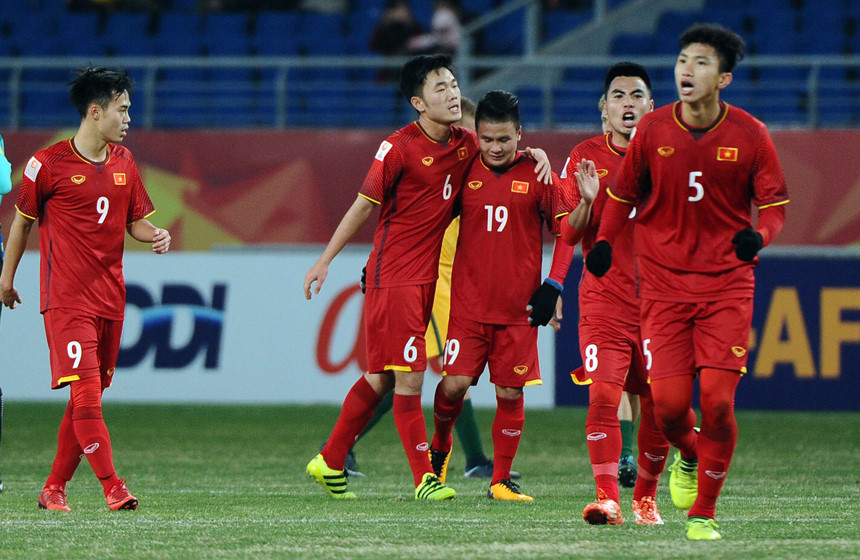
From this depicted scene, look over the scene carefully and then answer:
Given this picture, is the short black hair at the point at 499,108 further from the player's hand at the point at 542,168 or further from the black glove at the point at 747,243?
the black glove at the point at 747,243

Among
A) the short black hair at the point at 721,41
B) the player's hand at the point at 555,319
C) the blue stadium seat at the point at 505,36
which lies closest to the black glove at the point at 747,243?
the short black hair at the point at 721,41

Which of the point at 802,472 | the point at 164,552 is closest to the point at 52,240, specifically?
the point at 164,552

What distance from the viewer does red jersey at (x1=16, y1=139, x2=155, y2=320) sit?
268 inches

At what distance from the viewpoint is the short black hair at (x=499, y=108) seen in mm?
7090

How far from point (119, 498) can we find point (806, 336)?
748cm

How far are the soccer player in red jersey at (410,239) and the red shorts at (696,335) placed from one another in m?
1.80

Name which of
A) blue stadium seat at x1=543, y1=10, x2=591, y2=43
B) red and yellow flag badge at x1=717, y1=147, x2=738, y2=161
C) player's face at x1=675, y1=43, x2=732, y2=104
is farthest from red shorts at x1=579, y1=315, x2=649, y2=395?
blue stadium seat at x1=543, y1=10, x2=591, y2=43

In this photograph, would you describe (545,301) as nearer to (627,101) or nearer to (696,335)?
(627,101)

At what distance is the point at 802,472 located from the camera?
8.64 meters

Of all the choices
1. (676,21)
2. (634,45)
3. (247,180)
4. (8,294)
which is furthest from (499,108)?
(676,21)

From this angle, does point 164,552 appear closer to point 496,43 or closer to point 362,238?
point 362,238

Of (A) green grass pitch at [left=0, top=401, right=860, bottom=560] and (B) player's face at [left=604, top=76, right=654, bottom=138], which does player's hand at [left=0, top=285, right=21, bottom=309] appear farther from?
(B) player's face at [left=604, top=76, right=654, bottom=138]

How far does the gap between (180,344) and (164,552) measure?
27.2ft

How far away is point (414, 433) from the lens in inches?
286
